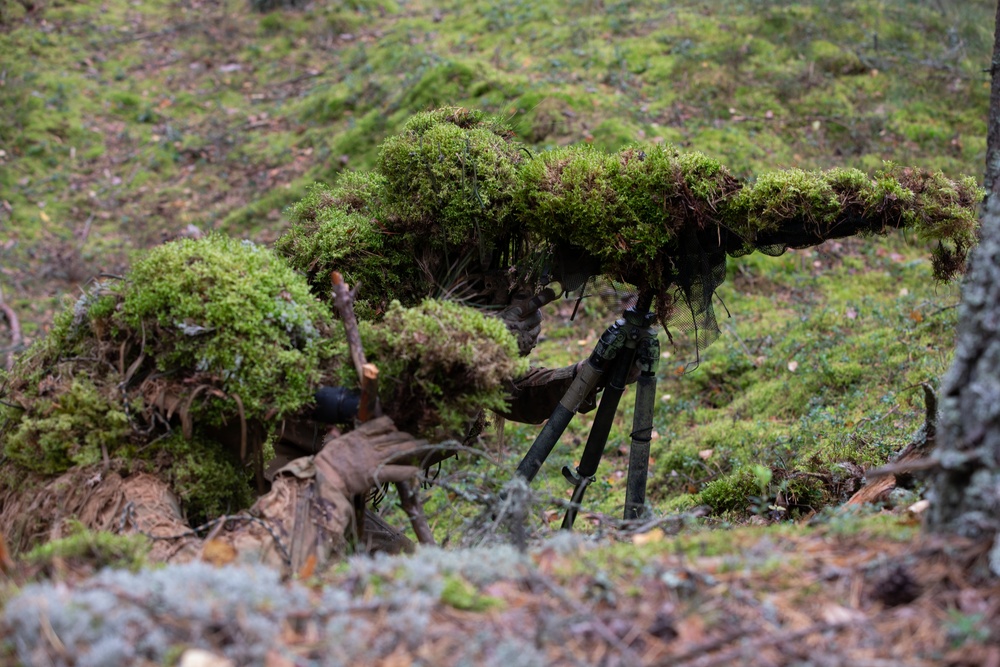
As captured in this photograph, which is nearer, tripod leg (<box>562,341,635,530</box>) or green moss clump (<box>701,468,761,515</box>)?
tripod leg (<box>562,341,635,530</box>)

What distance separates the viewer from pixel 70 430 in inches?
140

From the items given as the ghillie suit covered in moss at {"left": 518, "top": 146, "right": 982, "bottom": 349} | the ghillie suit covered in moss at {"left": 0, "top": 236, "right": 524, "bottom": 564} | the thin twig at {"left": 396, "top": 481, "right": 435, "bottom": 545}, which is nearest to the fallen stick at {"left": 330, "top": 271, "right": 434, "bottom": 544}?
the thin twig at {"left": 396, "top": 481, "right": 435, "bottom": 545}

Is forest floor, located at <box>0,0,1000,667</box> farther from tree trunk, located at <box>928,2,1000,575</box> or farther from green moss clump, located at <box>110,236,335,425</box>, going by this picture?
green moss clump, located at <box>110,236,335,425</box>

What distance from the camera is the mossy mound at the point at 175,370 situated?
3.51 metres

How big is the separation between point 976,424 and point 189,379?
291 centimetres

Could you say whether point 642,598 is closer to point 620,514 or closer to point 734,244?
point 734,244

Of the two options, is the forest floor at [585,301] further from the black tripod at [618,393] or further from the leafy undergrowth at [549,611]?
the black tripod at [618,393]

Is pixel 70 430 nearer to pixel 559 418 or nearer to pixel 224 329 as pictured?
pixel 224 329

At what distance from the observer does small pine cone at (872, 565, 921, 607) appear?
2.34m

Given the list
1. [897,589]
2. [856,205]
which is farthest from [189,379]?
[856,205]

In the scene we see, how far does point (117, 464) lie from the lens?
3.54 meters

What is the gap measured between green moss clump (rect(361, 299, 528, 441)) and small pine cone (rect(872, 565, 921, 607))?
1.71 metres

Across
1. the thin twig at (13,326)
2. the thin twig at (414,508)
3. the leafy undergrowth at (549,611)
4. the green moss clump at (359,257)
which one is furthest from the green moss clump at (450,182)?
the thin twig at (13,326)

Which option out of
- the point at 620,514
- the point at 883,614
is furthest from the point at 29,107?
the point at 883,614
